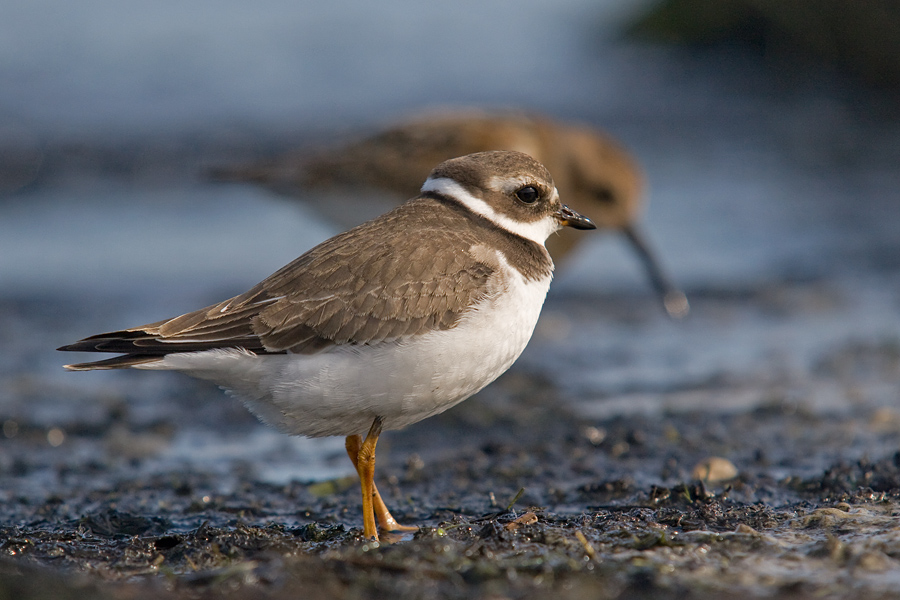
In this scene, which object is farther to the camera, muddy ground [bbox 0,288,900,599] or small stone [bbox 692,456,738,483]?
small stone [bbox 692,456,738,483]

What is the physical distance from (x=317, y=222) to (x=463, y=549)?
5775 mm

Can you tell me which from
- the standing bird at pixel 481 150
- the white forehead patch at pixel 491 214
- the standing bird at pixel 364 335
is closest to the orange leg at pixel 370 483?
the standing bird at pixel 364 335

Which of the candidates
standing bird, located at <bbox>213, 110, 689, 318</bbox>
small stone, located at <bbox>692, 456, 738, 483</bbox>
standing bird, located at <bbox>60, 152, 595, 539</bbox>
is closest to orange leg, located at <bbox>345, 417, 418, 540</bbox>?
standing bird, located at <bbox>60, 152, 595, 539</bbox>

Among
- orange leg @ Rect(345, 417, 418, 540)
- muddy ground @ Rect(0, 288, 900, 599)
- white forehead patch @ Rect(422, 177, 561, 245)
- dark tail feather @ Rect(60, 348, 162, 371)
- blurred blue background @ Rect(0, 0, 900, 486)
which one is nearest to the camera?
muddy ground @ Rect(0, 288, 900, 599)

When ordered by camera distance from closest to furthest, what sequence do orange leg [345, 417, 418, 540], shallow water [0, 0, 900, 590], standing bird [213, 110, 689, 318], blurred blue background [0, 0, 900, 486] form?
1. orange leg [345, 417, 418, 540]
2. shallow water [0, 0, 900, 590]
3. blurred blue background [0, 0, 900, 486]
4. standing bird [213, 110, 689, 318]

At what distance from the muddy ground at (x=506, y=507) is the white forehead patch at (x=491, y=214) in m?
1.36

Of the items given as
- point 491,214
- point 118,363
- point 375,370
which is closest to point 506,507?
point 375,370

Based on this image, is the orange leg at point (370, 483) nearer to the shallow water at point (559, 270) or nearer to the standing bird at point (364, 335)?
the standing bird at point (364, 335)

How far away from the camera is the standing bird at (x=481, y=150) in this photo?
344 inches

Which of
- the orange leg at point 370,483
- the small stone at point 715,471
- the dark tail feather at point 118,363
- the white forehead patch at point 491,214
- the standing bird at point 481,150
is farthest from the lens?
the standing bird at point 481,150

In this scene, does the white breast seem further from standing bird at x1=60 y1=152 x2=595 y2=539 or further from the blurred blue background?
the blurred blue background

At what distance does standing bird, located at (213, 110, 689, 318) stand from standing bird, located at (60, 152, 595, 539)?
392cm

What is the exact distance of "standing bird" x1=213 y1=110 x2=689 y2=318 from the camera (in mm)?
8727

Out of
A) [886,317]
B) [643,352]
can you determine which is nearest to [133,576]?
[643,352]
